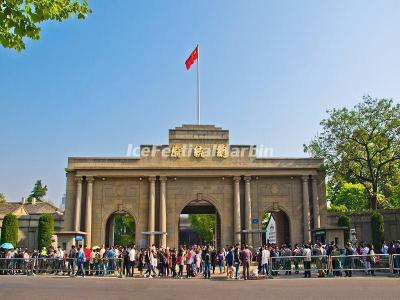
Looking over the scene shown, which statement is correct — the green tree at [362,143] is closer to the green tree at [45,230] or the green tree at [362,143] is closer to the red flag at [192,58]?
the red flag at [192,58]

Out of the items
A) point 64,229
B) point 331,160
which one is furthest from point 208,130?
point 64,229

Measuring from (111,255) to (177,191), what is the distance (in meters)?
13.8

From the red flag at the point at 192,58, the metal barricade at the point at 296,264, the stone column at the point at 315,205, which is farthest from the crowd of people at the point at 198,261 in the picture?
the red flag at the point at 192,58

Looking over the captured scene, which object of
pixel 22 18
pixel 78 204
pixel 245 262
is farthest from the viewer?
pixel 78 204

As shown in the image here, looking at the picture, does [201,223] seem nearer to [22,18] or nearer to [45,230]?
[45,230]

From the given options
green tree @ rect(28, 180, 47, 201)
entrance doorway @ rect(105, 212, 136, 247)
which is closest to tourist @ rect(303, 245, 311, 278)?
entrance doorway @ rect(105, 212, 136, 247)

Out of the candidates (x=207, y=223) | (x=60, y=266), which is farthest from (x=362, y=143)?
(x=207, y=223)

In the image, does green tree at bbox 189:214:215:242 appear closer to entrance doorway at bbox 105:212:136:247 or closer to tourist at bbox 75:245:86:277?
entrance doorway at bbox 105:212:136:247

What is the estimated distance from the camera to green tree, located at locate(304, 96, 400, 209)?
39.3 m

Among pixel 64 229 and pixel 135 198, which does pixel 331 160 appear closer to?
pixel 135 198

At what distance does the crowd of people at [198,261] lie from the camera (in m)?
23.7

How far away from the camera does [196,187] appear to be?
4006 cm

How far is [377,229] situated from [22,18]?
3330 centimetres

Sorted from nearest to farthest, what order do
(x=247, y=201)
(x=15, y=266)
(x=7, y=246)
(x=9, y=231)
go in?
(x=15, y=266), (x=7, y=246), (x=9, y=231), (x=247, y=201)
